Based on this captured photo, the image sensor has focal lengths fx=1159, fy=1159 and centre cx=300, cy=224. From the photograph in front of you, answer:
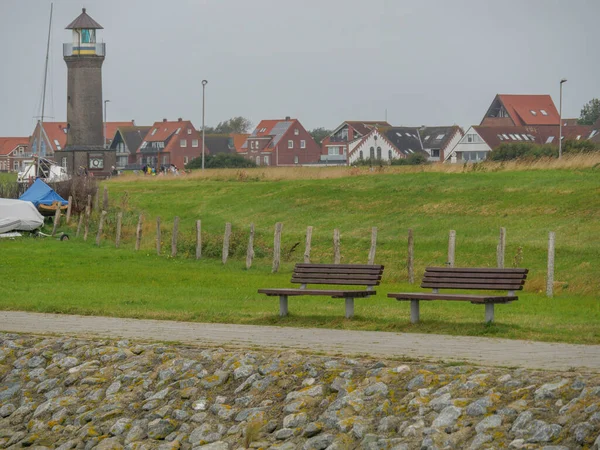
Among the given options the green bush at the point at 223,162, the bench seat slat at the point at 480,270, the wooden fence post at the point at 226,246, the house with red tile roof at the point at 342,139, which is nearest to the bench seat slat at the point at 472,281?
the bench seat slat at the point at 480,270

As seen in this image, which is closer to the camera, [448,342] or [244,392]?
[244,392]

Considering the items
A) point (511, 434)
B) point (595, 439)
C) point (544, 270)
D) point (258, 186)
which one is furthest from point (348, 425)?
point (258, 186)

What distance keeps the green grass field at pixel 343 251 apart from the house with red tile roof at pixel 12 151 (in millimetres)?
123979

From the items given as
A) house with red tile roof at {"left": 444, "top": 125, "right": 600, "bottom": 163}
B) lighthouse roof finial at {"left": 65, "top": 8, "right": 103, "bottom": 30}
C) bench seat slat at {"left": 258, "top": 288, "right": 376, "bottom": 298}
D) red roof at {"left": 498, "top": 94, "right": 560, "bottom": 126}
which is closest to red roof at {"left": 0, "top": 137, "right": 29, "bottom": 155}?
red roof at {"left": 498, "top": 94, "right": 560, "bottom": 126}

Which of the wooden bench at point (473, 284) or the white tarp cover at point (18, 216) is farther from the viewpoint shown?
the white tarp cover at point (18, 216)

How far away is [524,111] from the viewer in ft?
469

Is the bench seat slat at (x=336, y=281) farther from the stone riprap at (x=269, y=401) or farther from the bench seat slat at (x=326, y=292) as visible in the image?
the stone riprap at (x=269, y=401)

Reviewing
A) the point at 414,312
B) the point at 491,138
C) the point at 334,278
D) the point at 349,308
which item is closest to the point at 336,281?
the point at 334,278

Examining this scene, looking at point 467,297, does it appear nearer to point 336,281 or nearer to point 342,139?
point 336,281

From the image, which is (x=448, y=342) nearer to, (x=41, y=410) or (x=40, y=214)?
(x=41, y=410)

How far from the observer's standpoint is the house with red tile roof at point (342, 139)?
147 m

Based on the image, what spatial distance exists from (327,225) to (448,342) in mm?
28476

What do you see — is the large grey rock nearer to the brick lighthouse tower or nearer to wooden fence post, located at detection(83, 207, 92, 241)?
wooden fence post, located at detection(83, 207, 92, 241)

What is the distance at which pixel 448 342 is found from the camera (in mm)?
16750
